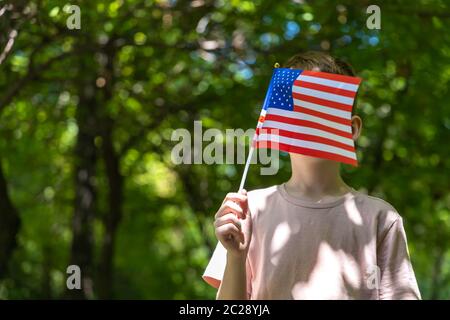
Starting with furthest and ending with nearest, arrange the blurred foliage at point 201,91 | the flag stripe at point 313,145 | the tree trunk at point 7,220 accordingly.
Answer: the tree trunk at point 7,220
the blurred foliage at point 201,91
the flag stripe at point 313,145

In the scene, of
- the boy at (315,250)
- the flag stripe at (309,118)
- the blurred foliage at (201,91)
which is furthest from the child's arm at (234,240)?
the blurred foliage at (201,91)

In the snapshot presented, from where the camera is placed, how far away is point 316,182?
8.98ft

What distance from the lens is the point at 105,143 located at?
362 inches

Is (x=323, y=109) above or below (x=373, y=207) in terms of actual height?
above

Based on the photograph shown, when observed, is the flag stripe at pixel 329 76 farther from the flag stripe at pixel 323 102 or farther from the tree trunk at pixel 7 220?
the tree trunk at pixel 7 220

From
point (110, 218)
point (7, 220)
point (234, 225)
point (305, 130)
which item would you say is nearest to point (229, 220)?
point (234, 225)

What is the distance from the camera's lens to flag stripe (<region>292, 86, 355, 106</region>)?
9.46 ft

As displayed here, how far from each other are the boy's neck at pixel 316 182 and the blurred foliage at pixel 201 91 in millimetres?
3268

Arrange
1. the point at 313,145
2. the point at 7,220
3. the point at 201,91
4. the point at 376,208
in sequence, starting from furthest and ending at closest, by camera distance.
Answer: the point at 201,91
the point at 7,220
the point at 313,145
the point at 376,208

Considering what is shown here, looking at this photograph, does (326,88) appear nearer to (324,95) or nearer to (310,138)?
(324,95)

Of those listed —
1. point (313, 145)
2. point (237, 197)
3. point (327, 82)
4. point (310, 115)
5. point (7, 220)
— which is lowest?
point (7, 220)

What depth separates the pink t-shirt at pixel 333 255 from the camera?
2604mm

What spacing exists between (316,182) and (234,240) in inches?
14.5

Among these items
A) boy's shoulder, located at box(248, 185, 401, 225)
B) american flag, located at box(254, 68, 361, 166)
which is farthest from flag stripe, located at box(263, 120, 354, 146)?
boy's shoulder, located at box(248, 185, 401, 225)
